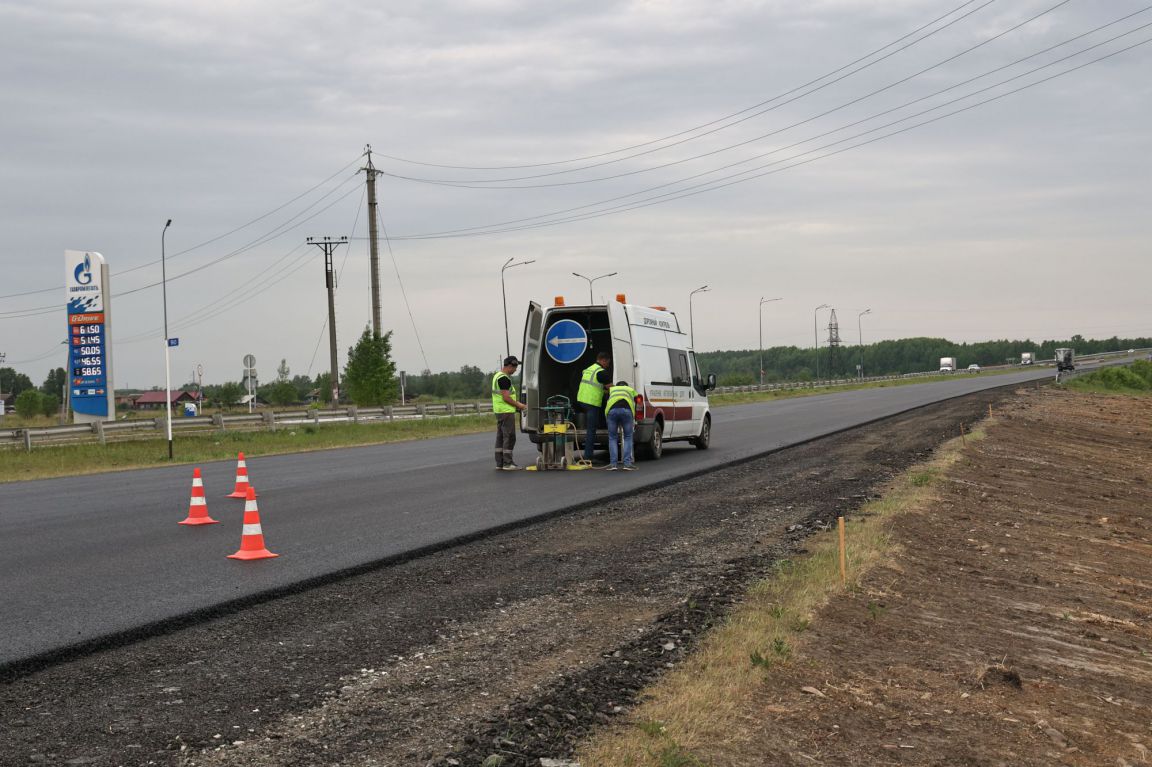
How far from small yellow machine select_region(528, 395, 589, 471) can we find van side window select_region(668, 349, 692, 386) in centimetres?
296

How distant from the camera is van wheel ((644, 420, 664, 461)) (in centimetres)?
1997

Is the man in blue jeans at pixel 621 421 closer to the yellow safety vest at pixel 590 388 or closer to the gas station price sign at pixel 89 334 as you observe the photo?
the yellow safety vest at pixel 590 388

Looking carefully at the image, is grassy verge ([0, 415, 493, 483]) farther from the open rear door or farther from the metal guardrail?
the open rear door

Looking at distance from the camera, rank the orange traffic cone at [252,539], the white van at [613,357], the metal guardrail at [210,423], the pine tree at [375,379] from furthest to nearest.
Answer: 1. the pine tree at [375,379]
2. the metal guardrail at [210,423]
3. the white van at [613,357]
4. the orange traffic cone at [252,539]

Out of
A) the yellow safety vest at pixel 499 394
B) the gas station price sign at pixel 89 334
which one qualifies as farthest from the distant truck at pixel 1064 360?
the yellow safety vest at pixel 499 394

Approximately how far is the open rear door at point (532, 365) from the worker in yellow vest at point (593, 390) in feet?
2.72

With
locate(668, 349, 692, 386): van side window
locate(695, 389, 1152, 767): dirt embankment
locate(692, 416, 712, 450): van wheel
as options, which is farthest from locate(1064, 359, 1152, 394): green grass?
locate(695, 389, 1152, 767): dirt embankment

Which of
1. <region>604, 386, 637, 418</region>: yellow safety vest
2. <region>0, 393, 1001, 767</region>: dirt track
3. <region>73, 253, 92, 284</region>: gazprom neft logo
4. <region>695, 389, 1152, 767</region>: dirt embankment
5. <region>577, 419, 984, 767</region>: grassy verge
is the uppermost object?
<region>73, 253, 92, 284</region>: gazprom neft logo

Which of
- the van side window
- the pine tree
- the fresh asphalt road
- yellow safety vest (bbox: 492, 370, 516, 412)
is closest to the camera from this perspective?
the fresh asphalt road

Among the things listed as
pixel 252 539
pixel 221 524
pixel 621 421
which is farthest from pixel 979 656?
pixel 621 421

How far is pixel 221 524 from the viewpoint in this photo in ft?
39.7

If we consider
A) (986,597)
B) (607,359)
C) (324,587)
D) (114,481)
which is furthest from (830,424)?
(324,587)

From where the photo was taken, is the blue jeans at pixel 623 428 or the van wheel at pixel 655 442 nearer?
the blue jeans at pixel 623 428

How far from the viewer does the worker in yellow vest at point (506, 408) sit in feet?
60.3
